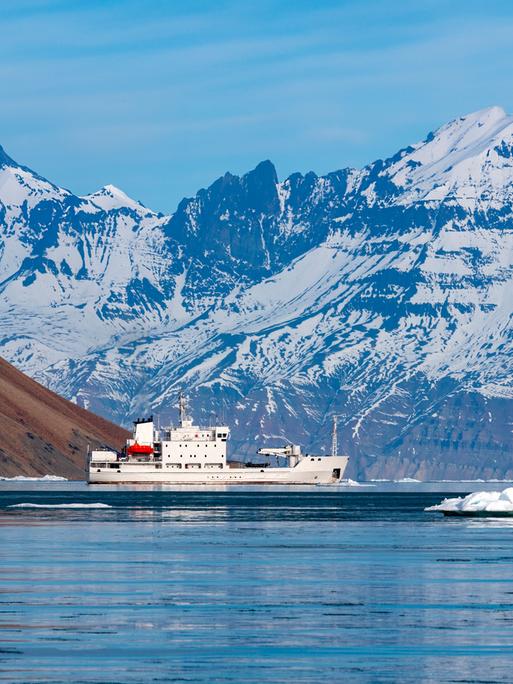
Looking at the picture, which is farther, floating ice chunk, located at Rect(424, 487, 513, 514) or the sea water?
floating ice chunk, located at Rect(424, 487, 513, 514)

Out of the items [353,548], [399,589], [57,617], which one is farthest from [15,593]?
[353,548]

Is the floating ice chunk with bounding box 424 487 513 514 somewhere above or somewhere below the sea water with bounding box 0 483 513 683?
above

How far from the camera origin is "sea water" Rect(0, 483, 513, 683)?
5712 centimetres

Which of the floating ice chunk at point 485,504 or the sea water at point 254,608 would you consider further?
the floating ice chunk at point 485,504

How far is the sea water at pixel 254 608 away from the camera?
57125mm

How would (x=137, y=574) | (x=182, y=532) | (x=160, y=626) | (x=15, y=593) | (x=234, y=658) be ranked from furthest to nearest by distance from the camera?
(x=182, y=532) < (x=137, y=574) < (x=15, y=593) < (x=160, y=626) < (x=234, y=658)

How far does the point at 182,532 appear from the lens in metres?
136

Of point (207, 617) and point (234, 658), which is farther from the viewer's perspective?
point (207, 617)

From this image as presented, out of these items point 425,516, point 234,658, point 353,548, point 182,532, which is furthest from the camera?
point 425,516

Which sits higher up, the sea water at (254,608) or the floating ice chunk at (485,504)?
the floating ice chunk at (485,504)

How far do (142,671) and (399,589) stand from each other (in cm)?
2752

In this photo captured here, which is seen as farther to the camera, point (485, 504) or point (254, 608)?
point (485, 504)

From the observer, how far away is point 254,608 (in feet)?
239

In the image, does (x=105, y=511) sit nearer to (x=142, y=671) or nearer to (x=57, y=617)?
(x=57, y=617)
